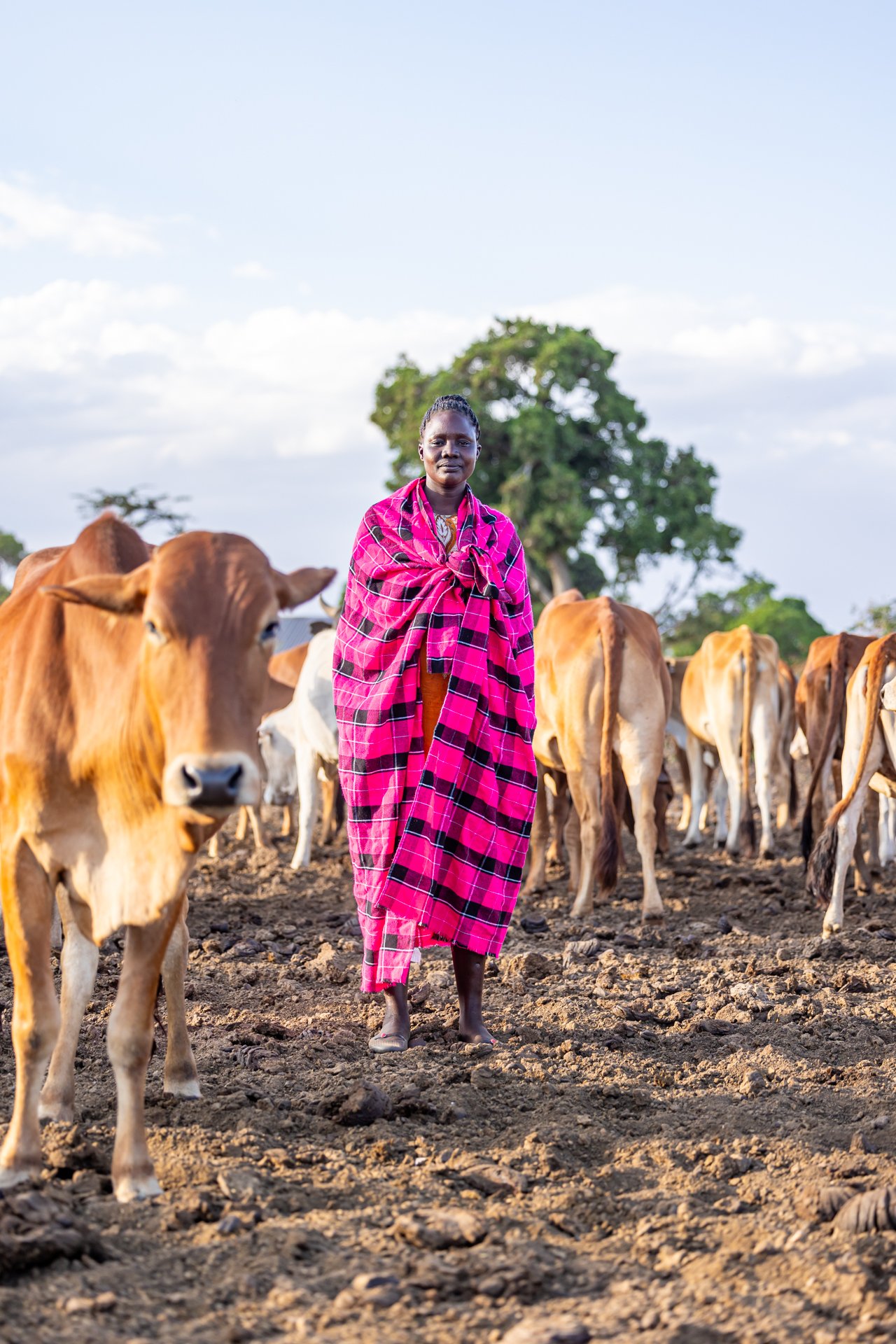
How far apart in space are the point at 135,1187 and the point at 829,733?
22.6 ft

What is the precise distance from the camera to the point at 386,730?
17.6 feet

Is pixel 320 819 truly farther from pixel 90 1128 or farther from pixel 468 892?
pixel 90 1128

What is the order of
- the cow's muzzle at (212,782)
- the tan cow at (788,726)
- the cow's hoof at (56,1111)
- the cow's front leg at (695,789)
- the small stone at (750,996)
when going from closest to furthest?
1. the cow's muzzle at (212,782)
2. the cow's hoof at (56,1111)
3. the small stone at (750,996)
4. the tan cow at (788,726)
5. the cow's front leg at (695,789)

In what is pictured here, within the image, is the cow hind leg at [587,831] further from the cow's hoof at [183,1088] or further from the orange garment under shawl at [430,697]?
the cow's hoof at [183,1088]

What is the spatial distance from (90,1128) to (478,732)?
2.04 m

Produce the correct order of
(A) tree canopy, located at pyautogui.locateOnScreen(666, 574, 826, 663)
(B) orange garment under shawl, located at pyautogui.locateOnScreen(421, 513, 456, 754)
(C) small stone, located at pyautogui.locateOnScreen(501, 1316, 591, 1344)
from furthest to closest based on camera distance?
(A) tree canopy, located at pyautogui.locateOnScreen(666, 574, 826, 663) → (B) orange garment under shawl, located at pyautogui.locateOnScreen(421, 513, 456, 754) → (C) small stone, located at pyautogui.locateOnScreen(501, 1316, 591, 1344)

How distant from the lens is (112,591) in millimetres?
3457

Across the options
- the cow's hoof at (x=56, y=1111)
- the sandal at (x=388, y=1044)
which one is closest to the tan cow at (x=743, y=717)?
the sandal at (x=388, y=1044)

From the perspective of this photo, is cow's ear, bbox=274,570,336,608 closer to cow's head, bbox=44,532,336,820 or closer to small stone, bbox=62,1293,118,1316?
cow's head, bbox=44,532,336,820

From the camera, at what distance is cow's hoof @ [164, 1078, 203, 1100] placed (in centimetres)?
442

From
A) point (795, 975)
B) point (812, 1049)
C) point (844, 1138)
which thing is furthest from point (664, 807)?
point (844, 1138)

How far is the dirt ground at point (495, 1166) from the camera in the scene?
2967mm

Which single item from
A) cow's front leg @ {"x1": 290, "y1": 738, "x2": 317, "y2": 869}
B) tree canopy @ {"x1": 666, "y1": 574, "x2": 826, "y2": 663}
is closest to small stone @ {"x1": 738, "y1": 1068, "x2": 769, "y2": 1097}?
cow's front leg @ {"x1": 290, "y1": 738, "x2": 317, "y2": 869}

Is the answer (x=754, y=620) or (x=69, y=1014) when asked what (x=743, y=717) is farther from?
(x=754, y=620)
